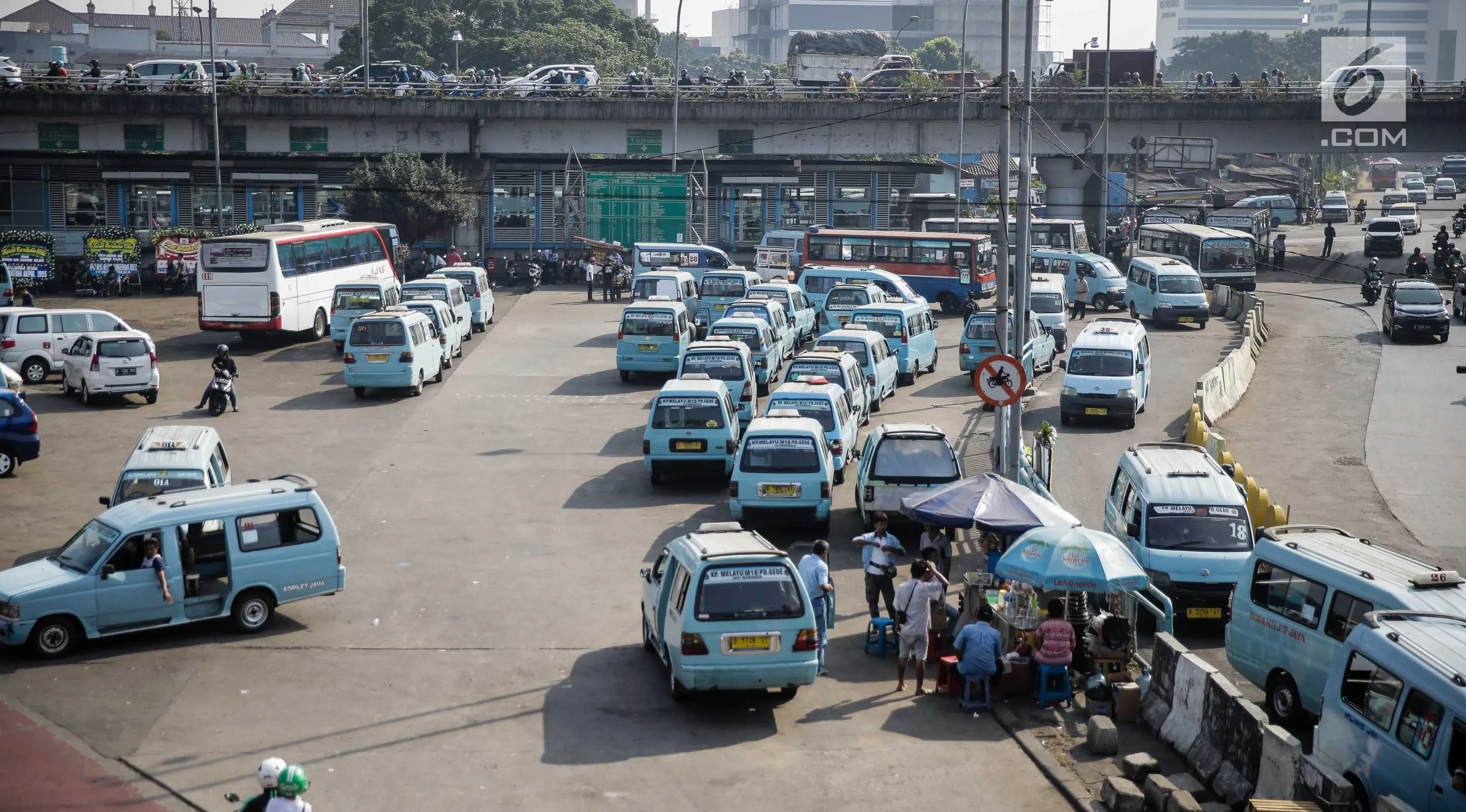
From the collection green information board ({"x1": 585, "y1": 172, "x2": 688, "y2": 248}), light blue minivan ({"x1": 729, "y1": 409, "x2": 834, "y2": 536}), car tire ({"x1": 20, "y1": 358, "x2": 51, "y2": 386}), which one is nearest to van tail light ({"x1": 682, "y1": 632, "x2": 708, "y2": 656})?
light blue minivan ({"x1": 729, "y1": 409, "x2": 834, "y2": 536})

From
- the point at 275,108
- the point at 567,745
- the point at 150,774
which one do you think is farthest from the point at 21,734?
the point at 275,108

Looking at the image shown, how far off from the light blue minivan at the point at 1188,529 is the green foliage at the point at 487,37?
264 ft

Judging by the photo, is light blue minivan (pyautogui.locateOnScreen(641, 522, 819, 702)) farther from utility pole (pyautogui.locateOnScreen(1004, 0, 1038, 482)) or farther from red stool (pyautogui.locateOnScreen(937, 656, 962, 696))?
utility pole (pyautogui.locateOnScreen(1004, 0, 1038, 482))

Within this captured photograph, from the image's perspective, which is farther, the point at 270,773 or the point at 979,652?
the point at 979,652

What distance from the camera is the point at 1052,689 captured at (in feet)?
44.8

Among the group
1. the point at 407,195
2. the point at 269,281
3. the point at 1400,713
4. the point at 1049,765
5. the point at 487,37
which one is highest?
the point at 487,37

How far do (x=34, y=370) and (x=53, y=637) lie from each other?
18.5 metres

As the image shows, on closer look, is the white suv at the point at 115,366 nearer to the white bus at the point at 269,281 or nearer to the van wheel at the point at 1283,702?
the white bus at the point at 269,281

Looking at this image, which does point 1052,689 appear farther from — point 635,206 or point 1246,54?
point 1246,54

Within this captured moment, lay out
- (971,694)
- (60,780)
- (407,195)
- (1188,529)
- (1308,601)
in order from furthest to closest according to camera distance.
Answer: (407,195), (1188,529), (971,694), (1308,601), (60,780)

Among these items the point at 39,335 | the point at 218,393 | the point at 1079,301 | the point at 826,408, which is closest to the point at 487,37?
the point at 1079,301

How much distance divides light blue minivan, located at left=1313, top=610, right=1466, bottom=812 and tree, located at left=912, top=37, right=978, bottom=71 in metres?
157

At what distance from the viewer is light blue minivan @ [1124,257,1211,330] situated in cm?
4306

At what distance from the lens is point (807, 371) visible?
991 inches
